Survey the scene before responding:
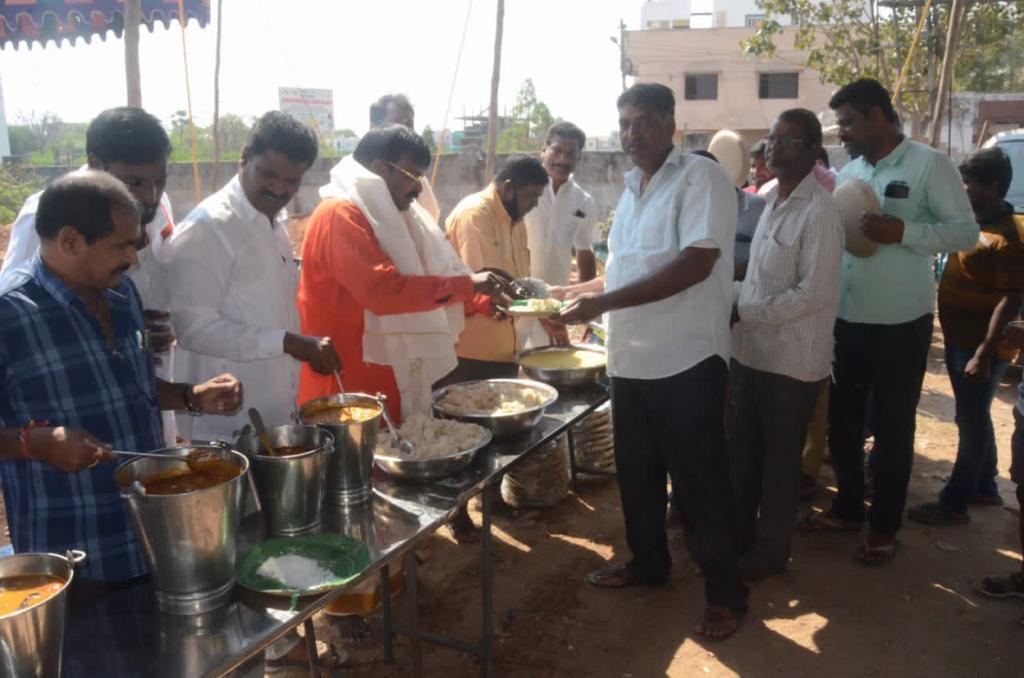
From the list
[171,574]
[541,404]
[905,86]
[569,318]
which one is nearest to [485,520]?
[541,404]

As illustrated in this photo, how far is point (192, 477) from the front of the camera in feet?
5.73

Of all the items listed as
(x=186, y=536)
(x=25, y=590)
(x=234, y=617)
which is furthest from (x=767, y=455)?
(x=25, y=590)

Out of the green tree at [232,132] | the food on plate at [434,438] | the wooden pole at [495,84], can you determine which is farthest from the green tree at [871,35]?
the green tree at [232,132]

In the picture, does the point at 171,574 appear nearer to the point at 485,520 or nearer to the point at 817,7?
the point at 485,520

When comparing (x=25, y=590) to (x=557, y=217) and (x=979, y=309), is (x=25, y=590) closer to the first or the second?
(x=557, y=217)

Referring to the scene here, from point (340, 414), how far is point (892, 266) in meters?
2.61

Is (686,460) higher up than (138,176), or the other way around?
(138,176)

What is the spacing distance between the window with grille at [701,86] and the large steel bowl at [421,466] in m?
30.8

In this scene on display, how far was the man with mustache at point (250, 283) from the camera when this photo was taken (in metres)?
2.49

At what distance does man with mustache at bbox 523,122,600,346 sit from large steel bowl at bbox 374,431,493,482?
2459 millimetres

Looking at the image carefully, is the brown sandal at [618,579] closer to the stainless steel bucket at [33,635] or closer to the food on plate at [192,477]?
the food on plate at [192,477]

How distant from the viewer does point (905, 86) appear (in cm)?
1341

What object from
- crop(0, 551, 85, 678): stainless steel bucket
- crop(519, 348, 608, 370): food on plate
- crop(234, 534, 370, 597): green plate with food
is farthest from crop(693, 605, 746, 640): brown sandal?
crop(0, 551, 85, 678): stainless steel bucket

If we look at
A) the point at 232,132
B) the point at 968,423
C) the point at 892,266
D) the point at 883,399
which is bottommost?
the point at 968,423
